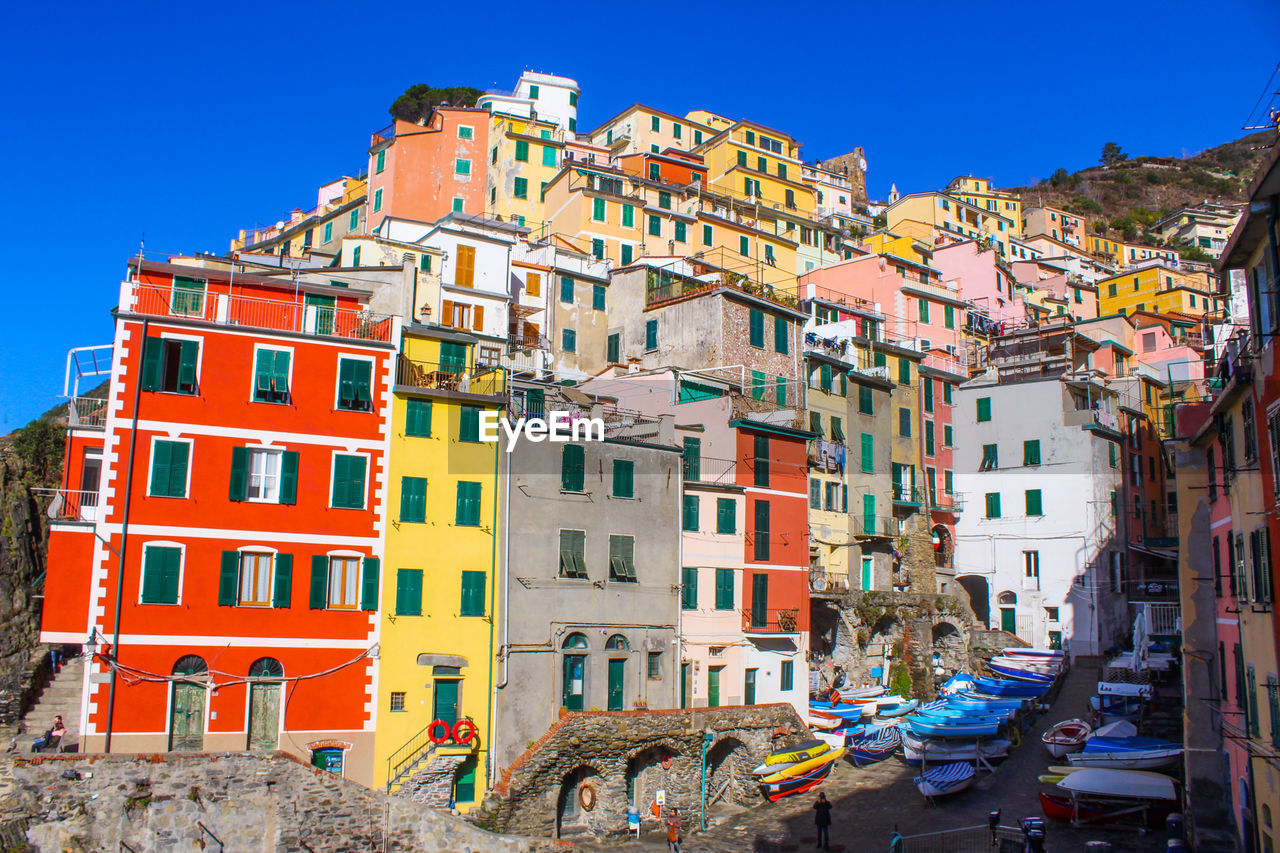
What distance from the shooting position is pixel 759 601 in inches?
1718

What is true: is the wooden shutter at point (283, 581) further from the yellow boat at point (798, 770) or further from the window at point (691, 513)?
Result: the yellow boat at point (798, 770)

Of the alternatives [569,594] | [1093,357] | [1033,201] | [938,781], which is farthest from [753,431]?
[1033,201]

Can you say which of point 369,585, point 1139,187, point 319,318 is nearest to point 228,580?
point 369,585

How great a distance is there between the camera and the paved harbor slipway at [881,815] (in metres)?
33.8

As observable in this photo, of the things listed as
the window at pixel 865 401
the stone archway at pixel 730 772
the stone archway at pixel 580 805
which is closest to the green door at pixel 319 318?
the stone archway at pixel 580 805

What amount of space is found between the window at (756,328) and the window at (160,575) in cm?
2933

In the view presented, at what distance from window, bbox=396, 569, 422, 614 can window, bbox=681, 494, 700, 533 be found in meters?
11.1

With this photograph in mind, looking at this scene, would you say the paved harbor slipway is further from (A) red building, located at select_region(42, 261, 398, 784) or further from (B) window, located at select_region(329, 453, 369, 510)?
(B) window, located at select_region(329, 453, 369, 510)

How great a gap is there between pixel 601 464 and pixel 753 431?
7907 mm

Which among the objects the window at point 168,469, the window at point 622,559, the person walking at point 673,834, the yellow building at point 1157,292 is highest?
the yellow building at point 1157,292

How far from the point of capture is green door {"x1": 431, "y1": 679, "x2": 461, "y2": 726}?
35156mm

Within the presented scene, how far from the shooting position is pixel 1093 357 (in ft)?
219

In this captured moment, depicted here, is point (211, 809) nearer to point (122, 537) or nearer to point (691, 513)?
point (122, 537)

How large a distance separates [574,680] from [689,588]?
6247mm
